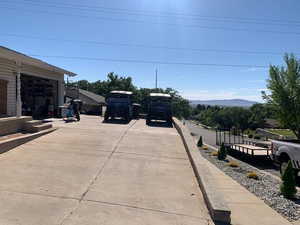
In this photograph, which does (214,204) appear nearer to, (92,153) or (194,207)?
(194,207)

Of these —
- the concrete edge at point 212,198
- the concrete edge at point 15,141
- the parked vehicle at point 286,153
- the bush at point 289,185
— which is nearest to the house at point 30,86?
the concrete edge at point 15,141

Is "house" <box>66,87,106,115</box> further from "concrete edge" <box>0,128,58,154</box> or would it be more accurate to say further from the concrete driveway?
the concrete driveway

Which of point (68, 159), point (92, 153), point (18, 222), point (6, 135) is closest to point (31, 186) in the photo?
point (18, 222)

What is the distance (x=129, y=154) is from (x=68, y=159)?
1.98 metres

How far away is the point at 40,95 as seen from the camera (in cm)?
1894

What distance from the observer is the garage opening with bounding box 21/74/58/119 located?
17891 millimetres

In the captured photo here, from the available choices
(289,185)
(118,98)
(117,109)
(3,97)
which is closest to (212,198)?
(289,185)

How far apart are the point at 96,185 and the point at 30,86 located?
1496 cm

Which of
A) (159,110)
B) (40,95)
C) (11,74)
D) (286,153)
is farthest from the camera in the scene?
(40,95)

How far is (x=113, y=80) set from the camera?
220 ft

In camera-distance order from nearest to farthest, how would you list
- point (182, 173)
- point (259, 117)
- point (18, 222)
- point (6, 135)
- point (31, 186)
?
1. point (18, 222)
2. point (31, 186)
3. point (182, 173)
4. point (6, 135)
5. point (259, 117)

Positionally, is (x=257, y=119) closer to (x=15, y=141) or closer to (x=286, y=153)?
(x=286, y=153)

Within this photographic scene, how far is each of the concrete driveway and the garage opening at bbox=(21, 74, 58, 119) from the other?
917 centimetres

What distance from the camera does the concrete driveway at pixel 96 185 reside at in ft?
14.3
